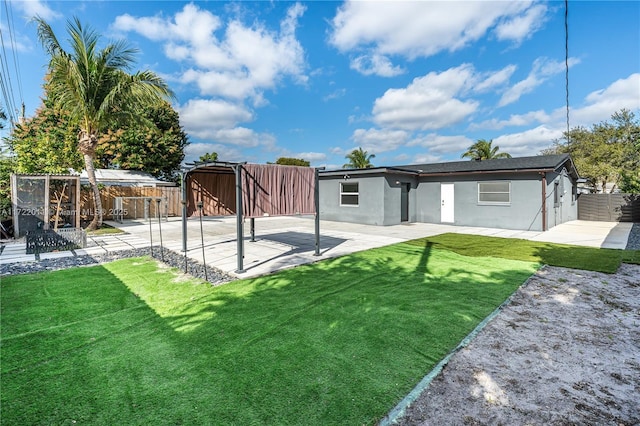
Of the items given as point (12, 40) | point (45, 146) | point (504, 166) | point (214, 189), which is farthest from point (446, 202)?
point (12, 40)

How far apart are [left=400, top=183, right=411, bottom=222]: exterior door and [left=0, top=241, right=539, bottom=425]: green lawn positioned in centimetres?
944

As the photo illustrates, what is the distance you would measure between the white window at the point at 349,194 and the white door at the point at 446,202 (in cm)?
396

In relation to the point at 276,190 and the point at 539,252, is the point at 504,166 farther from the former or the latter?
the point at 276,190

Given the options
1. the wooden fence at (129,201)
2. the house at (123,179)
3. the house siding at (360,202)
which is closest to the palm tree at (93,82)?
the wooden fence at (129,201)

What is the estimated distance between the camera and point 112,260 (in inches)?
249

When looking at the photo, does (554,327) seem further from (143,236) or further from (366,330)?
(143,236)

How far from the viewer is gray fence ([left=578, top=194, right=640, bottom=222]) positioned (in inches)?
579

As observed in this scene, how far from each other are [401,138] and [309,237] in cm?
3220

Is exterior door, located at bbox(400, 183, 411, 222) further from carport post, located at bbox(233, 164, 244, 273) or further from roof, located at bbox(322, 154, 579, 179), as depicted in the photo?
carport post, located at bbox(233, 164, 244, 273)

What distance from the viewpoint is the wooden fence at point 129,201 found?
14.1m

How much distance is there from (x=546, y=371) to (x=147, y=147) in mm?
26350

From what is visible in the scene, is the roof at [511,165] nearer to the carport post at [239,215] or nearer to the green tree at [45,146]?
the carport post at [239,215]

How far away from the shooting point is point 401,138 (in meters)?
38.3

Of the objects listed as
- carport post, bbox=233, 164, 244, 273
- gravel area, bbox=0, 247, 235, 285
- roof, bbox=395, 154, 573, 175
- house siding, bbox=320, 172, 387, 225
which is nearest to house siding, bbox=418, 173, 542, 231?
roof, bbox=395, 154, 573, 175
